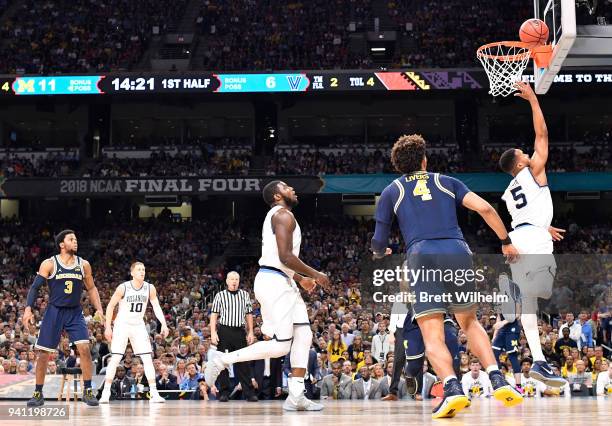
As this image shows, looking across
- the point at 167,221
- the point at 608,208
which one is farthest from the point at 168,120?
the point at 608,208

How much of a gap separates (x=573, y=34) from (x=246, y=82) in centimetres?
2258

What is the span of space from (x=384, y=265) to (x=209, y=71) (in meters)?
11.7

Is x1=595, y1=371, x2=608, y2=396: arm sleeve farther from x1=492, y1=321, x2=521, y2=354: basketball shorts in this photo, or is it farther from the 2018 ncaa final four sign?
the 2018 ncaa final four sign

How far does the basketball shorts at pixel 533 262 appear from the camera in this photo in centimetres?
878

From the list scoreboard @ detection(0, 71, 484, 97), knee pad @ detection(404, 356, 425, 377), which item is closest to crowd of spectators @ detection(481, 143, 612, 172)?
scoreboard @ detection(0, 71, 484, 97)

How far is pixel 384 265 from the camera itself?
27797 millimetres

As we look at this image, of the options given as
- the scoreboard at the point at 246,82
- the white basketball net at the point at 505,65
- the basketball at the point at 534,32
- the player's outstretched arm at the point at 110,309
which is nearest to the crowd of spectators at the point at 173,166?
the scoreboard at the point at 246,82

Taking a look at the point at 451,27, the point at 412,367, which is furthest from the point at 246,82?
the point at 412,367

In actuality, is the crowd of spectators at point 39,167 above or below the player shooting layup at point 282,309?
above

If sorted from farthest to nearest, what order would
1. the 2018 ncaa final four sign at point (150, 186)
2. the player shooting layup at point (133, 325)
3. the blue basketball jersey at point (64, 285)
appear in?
the 2018 ncaa final four sign at point (150, 186)
the player shooting layup at point (133, 325)
the blue basketball jersey at point (64, 285)

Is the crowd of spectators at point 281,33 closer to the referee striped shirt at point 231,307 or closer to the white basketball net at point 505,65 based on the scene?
the white basketball net at point 505,65

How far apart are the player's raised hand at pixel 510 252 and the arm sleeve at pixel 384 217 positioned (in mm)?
1021

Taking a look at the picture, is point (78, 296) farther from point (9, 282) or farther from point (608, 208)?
point (608, 208)

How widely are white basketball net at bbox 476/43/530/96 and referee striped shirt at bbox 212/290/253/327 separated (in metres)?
5.02
